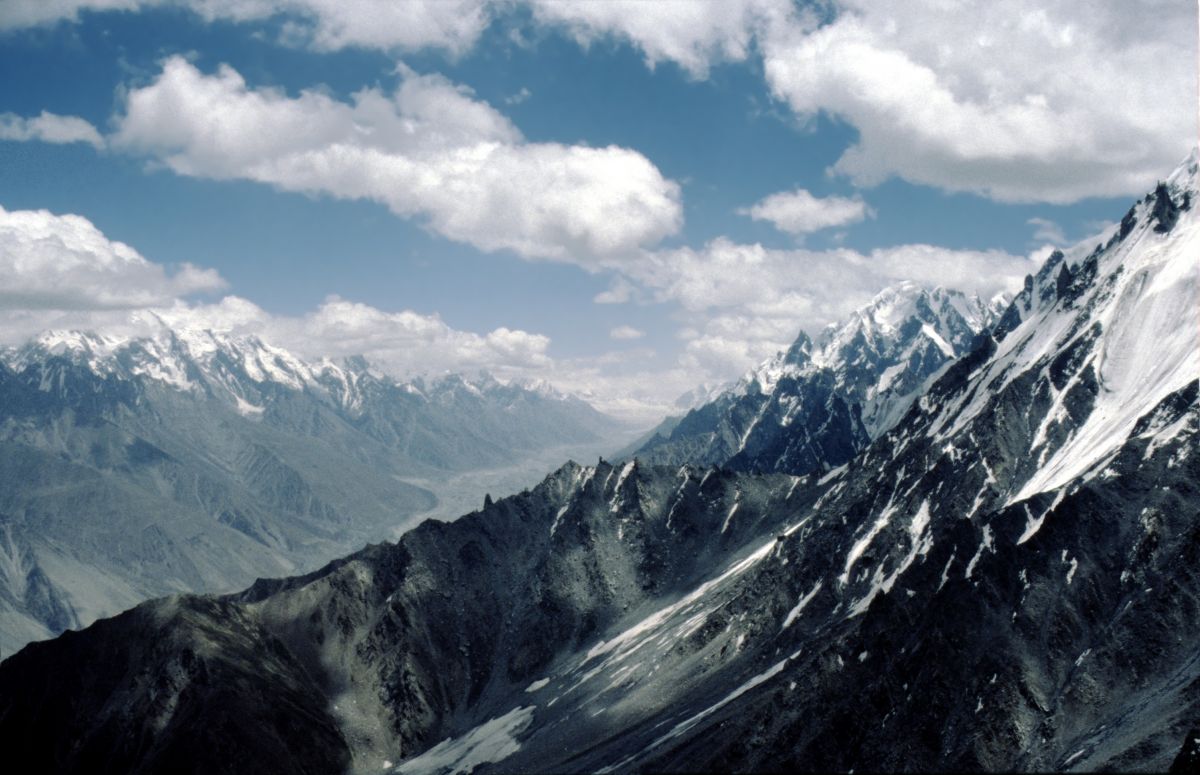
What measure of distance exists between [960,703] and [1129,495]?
2284 inches

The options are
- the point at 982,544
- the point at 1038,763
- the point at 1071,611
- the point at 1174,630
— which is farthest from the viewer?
the point at 982,544

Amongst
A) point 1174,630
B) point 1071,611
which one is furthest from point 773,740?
point 1174,630

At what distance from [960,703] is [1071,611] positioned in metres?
27.8

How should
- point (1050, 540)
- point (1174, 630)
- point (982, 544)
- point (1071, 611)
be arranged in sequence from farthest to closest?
point (982, 544)
point (1050, 540)
point (1071, 611)
point (1174, 630)

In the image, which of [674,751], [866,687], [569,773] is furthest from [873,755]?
[569,773]

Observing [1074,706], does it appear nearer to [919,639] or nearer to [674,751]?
[919,639]

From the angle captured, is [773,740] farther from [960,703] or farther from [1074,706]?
[1074,706]

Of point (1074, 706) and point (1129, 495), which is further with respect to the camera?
point (1129, 495)

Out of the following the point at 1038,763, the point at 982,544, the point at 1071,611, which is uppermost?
the point at 982,544

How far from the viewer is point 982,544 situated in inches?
7505

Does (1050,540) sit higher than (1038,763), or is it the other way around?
(1050,540)

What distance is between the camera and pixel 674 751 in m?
180

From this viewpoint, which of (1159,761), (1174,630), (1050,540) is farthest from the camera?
(1050,540)

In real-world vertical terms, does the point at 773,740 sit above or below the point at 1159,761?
above
